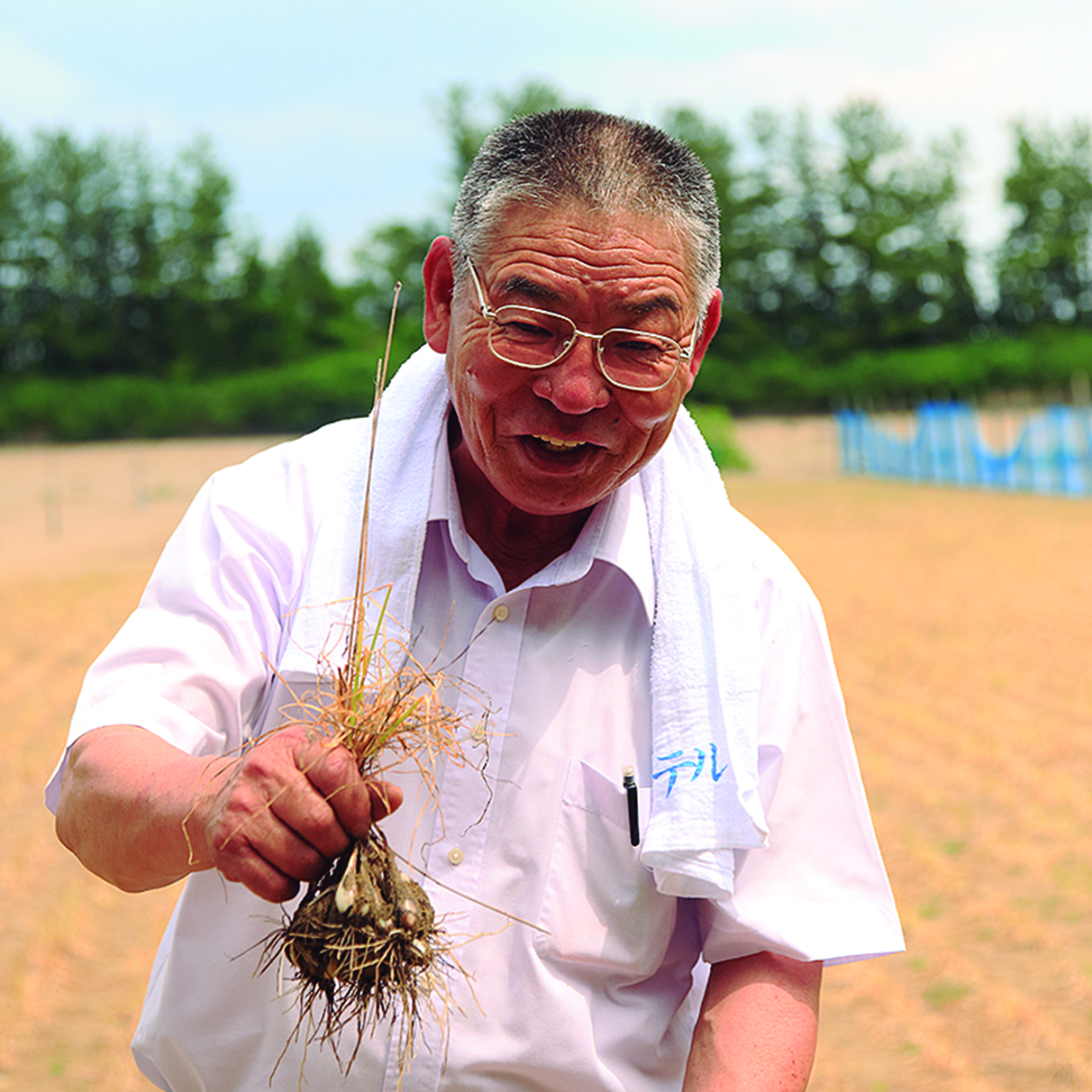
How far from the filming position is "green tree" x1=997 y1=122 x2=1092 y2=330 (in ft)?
181

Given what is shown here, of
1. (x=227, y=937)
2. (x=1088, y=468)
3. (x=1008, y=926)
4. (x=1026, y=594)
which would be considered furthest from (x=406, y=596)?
(x=1088, y=468)

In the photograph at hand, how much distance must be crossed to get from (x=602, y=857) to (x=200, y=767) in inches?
24.6

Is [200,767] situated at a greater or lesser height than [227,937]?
greater

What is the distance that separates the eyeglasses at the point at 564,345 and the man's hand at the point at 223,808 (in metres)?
0.63

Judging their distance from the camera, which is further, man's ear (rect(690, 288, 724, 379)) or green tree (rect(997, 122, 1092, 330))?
green tree (rect(997, 122, 1092, 330))

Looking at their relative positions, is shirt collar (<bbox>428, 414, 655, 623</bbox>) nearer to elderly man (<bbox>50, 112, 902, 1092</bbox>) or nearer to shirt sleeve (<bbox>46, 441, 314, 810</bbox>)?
elderly man (<bbox>50, 112, 902, 1092</bbox>)

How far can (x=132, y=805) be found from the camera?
1.65 metres

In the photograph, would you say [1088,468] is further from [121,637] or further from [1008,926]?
[121,637]

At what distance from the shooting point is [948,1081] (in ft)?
13.7

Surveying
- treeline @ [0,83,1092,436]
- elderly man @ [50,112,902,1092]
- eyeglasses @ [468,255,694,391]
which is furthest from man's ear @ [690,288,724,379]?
treeline @ [0,83,1092,436]

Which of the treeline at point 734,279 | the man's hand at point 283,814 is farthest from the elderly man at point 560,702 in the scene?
the treeline at point 734,279

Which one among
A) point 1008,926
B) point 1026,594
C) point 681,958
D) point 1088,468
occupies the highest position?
point 681,958

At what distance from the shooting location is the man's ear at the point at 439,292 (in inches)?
80.9

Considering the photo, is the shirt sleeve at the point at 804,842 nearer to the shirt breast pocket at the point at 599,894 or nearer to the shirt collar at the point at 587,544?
the shirt breast pocket at the point at 599,894
